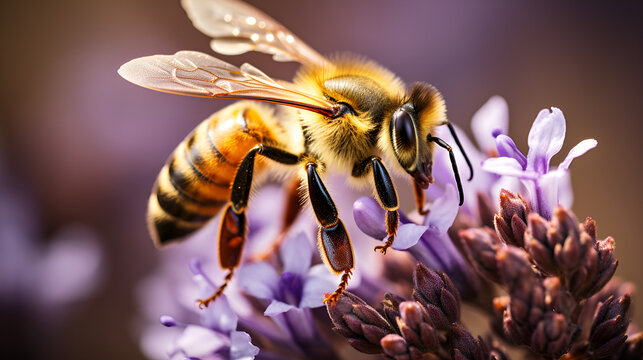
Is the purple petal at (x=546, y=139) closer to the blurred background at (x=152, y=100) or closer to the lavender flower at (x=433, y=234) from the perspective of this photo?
the lavender flower at (x=433, y=234)

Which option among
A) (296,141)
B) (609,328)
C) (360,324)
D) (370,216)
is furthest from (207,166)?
(609,328)

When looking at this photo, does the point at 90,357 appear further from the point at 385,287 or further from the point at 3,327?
the point at 385,287

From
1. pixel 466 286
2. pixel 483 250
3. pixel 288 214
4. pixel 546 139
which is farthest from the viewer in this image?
pixel 288 214

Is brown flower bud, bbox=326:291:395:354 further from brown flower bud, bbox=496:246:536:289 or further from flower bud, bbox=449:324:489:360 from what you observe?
brown flower bud, bbox=496:246:536:289

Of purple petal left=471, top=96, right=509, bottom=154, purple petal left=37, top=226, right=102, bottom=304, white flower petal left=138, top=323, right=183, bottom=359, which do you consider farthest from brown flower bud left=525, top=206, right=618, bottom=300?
purple petal left=37, top=226, right=102, bottom=304

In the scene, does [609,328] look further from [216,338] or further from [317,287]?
[216,338]

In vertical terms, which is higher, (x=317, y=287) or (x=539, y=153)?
(x=539, y=153)

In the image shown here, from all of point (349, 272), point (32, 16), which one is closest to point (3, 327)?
point (349, 272)
